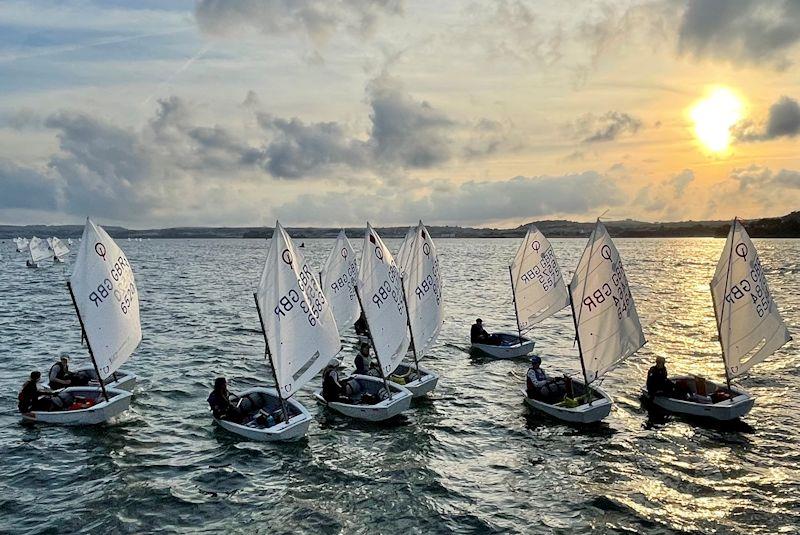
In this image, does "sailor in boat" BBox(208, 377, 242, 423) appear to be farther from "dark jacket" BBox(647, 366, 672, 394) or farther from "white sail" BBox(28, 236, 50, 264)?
"white sail" BBox(28, 236, 50, 264)

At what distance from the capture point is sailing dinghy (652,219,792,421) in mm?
25219

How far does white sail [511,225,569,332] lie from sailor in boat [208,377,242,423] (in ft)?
65.2

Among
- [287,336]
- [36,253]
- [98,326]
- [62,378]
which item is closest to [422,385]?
[287,336]

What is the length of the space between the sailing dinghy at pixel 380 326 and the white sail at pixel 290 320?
2.12 metres

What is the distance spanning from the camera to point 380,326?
25688 mm

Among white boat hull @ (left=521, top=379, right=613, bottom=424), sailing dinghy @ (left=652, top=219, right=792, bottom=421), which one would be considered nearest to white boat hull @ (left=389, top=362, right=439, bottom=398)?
white boat hull @ (left=521, top=379, right=613, bottom=424)

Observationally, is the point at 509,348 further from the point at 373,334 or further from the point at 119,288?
the point at 119,288

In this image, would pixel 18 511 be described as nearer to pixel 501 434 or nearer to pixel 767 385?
pixel 501 434

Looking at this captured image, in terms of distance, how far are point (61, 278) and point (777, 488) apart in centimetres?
9749

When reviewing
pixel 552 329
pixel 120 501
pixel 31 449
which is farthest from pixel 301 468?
pixel 552 329

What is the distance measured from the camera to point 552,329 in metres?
48.3

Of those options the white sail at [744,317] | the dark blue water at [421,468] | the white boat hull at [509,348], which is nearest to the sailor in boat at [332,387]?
the dark blue water at [421,468]

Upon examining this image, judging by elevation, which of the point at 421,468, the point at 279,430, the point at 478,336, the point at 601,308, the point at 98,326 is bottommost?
the point at 421,468

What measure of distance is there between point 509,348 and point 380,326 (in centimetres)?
1321
